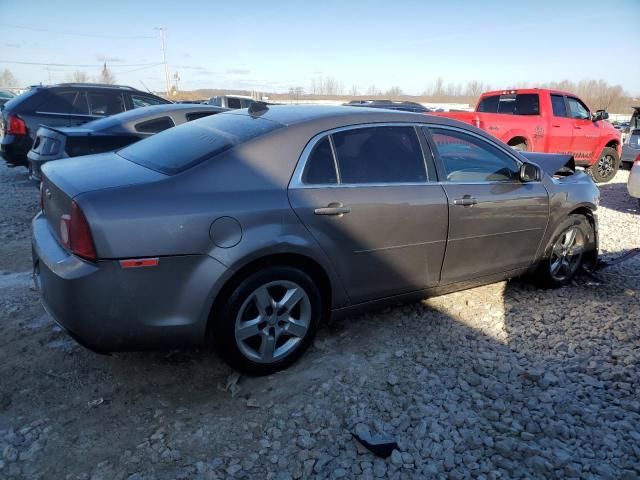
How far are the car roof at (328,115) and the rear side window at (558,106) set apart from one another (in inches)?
304

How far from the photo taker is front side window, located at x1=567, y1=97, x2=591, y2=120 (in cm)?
1039

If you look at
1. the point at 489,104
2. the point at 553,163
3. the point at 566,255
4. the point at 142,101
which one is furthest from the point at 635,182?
the point at 142,101

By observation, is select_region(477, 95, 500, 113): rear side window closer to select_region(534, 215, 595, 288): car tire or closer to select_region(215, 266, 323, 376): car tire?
select_region(534, 215, 595, 288): car tire

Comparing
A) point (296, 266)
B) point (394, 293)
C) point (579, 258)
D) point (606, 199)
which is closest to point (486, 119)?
point (606, 199)

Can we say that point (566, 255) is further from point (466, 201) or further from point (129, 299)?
point (129, 299)

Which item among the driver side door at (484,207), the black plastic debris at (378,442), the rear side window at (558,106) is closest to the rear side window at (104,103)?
the driver side door at (484,207)

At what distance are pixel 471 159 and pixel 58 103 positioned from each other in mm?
7401

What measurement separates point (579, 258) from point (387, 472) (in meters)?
3.34

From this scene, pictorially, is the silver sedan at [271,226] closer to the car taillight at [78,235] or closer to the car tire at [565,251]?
the car taillight at [78,235]

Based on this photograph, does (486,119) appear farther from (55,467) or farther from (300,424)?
(55,467)

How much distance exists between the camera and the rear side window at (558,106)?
1000cm

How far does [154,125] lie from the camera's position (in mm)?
6430

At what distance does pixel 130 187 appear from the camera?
2.51 meters

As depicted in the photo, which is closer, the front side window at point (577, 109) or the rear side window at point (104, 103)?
the rear side window at point (104, 103)
